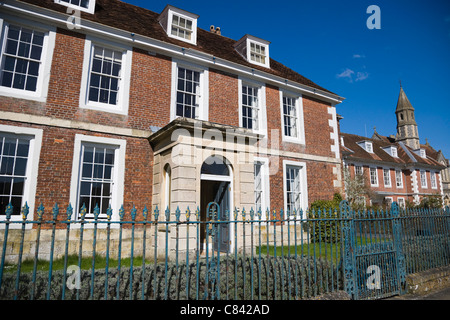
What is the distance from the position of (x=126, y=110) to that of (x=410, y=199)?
35988 mm

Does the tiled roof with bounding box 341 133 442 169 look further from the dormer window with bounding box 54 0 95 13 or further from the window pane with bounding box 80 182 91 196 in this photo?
the window pane with bounding box 80 182 91 196

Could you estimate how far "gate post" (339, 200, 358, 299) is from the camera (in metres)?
5.67

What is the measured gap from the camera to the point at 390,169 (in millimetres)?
33500

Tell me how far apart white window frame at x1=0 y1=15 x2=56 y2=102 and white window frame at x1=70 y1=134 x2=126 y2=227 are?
1650 millimetres

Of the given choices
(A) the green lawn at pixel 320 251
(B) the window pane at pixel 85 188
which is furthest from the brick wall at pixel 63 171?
(A) the green lawn at pixel 320 251

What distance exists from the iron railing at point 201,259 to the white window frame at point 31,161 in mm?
744

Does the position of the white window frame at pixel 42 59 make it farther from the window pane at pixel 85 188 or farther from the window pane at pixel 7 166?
the window pane at pixel 85 188

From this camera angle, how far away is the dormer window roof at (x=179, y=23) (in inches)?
468

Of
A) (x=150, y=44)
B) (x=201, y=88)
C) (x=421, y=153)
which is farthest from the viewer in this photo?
(x=421, y=153)

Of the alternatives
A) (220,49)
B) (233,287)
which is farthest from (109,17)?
(233,287)

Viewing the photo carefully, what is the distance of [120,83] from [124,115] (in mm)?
1197

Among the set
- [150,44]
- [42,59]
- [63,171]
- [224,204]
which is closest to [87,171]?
[63,171]

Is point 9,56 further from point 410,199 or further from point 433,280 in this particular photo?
point 410,199

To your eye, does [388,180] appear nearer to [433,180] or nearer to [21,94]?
[433,180]
